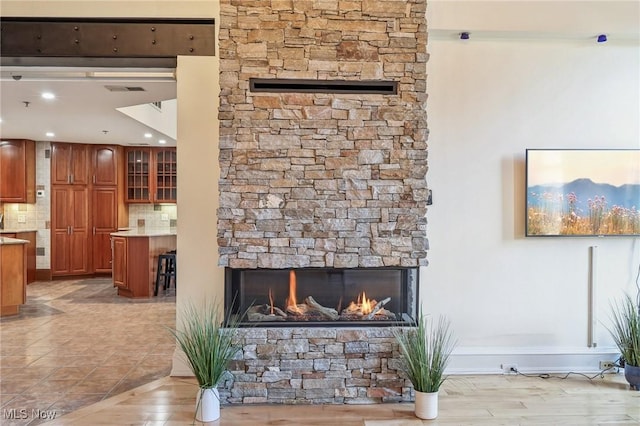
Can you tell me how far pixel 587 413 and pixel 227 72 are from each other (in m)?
3.35

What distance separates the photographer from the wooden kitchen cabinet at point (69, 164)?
24.0ft

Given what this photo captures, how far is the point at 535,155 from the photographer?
314 centimetres

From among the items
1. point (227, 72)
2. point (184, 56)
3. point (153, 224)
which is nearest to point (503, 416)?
point (227, 72)

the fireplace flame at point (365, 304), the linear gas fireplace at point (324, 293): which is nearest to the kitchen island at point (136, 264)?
the linear gas fireplace at point (324, 293)

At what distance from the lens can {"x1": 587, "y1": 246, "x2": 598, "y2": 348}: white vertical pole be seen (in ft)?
10.6

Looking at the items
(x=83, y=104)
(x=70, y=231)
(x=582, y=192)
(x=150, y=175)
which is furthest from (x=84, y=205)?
(x=582, y=192)

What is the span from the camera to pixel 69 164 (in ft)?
24.3

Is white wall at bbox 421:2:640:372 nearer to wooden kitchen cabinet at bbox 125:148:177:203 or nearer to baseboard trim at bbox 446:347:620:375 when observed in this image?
baseboard trim at bbox 446:347:620:375

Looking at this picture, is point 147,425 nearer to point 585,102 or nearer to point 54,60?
point 54,60

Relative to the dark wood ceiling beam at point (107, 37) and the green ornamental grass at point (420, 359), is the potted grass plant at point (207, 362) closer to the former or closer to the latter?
the green ornamental grass at point (420, 359)

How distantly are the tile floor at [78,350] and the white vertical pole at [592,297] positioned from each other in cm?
357

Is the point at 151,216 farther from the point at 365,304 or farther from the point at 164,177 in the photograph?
the point at 365,304

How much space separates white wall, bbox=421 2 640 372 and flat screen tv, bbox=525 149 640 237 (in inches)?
4.2

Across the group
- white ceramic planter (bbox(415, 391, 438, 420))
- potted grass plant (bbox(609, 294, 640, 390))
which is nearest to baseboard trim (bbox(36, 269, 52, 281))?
white ceramic planter (bbox(415, 391, 438, 420))
